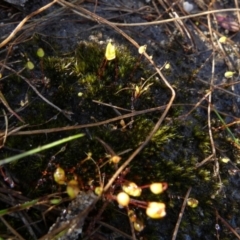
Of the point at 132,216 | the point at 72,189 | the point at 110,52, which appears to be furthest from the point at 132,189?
the point at 110,52

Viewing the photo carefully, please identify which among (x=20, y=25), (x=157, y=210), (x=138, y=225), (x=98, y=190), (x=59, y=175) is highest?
(x=20, y=25)

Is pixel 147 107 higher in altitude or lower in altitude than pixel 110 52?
lower

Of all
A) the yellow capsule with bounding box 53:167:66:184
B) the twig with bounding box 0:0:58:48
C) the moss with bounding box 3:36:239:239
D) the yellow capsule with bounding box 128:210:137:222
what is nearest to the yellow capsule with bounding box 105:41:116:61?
the moss with bounding box 3:36:239:239

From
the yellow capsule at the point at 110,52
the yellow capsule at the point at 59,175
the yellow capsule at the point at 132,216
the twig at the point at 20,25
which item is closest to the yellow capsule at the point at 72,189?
the yellow capsule at the point at 59,175

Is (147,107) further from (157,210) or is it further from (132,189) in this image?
(157,210)

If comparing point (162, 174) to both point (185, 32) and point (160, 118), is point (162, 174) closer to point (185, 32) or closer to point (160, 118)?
point (160, 118)

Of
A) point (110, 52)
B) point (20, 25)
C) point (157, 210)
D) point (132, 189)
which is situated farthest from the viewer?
point (20, 25)

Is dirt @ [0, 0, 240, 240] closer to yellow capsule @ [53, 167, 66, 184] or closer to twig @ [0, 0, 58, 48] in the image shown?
twig @ [0, 0, 58, 48]

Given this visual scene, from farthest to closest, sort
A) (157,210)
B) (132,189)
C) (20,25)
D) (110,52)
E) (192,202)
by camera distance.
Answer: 1. (20,25)
2. (110,52)
3. (192,202)
4. (132,189)
5. (157,210)

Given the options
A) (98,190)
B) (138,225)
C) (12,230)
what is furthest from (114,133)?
(12,230)

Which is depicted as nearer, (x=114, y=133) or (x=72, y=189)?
(x=72, y=189)
